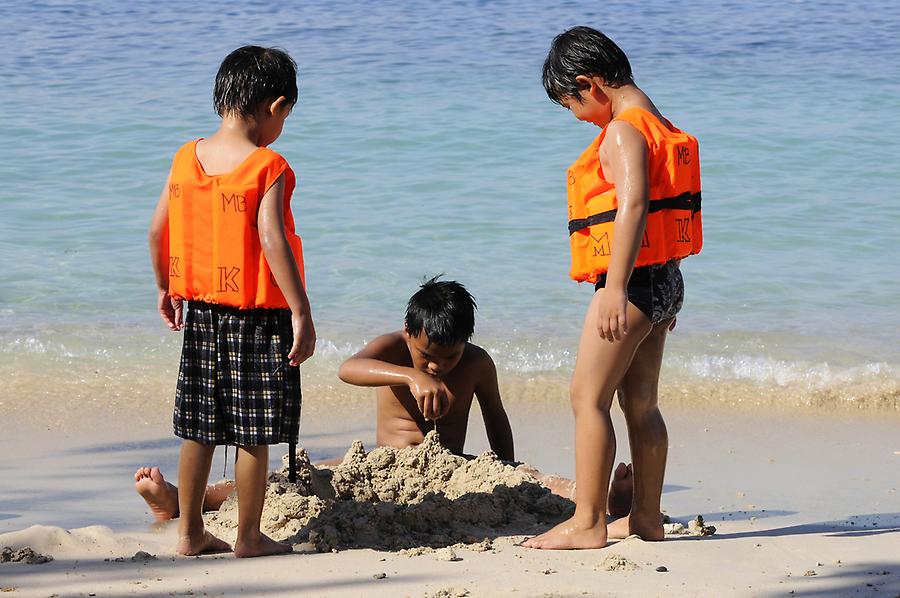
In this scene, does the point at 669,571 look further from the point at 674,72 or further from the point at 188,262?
the point at 674,72

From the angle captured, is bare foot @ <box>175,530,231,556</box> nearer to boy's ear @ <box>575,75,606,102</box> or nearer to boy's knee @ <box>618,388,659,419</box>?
boy's knee @ <box>618,388,659,419</box>

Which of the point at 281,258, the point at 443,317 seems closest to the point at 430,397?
the point at 443,317

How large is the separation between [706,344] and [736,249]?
1960 millimetres

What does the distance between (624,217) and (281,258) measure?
0.96m

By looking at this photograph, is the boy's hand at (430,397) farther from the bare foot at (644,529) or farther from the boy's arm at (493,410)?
the bare foot at (644,529)

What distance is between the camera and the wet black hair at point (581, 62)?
3553mm

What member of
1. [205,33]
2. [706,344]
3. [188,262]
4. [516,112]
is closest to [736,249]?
[706,344]

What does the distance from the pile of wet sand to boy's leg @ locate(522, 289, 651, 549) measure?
0.37m

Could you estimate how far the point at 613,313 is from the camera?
11.1ft

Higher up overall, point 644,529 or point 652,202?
Answer: point 652,202

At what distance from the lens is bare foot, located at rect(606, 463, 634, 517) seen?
4.15m

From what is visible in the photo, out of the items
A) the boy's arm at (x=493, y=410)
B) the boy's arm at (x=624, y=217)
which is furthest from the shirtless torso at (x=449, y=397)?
the boy's arm at (x=624, y=217)

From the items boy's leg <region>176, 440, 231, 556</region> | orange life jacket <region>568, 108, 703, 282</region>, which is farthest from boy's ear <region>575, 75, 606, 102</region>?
boy's leg <region>176, 440, 231, 556</region>

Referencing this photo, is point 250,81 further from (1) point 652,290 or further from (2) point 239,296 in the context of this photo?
(1) point 652,290
